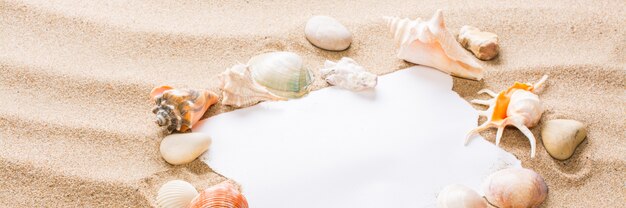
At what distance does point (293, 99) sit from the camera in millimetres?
2111

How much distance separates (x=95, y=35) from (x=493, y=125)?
139 centimetres

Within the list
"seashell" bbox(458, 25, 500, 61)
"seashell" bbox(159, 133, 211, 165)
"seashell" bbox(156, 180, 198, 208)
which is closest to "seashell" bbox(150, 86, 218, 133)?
"seashell" bbox(159, 133, 211, 165)

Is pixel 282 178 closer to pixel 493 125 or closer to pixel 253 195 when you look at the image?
pixel 253 195

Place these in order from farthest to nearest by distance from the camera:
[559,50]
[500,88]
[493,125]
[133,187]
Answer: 1. [559,50]
2. [500,88]
3. [493,125]
4. [133,187]

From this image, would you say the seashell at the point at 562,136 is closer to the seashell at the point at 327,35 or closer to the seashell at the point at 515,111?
the seashell at the point at 515,111

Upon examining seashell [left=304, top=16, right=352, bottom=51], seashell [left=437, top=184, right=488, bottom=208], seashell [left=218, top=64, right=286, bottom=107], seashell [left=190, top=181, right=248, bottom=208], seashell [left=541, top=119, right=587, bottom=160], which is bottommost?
seashell [left=437, top=184, right=488, bottom=208]

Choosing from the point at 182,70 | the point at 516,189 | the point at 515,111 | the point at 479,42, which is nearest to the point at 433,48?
the point at 479,42

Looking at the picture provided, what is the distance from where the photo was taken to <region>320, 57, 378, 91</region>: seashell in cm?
214

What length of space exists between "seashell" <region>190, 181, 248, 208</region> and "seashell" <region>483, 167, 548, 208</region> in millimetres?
706

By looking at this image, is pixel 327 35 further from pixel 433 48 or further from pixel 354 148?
pixel 354 148

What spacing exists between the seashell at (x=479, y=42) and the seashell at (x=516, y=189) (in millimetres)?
559

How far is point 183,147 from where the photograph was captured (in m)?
1.89

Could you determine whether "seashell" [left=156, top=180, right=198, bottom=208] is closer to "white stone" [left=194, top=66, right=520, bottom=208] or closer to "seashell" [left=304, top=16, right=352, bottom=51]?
"white stone" [left=194, top=66, right=520, bottom=208]

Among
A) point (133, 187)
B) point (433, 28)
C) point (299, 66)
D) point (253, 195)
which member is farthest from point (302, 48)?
point (133, 187)
